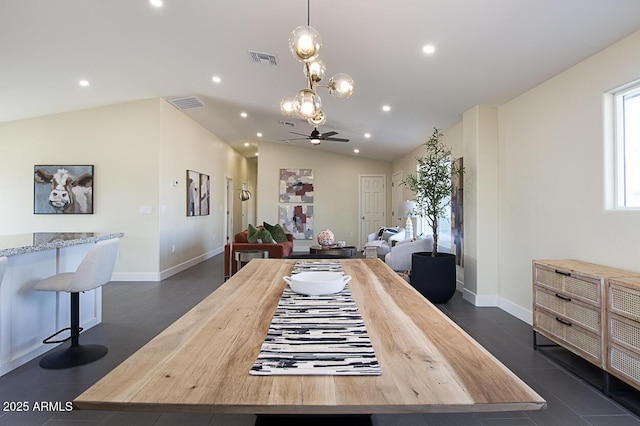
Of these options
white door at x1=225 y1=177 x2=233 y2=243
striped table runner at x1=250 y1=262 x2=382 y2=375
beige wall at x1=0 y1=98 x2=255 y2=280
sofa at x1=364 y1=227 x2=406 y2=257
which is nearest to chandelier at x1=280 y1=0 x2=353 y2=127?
striped table runner at x1=250 y1=262 x2=382 y2=375

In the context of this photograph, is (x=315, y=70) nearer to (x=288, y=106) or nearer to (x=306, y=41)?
(x=288, y=106)

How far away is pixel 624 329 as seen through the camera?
1970 millimetres

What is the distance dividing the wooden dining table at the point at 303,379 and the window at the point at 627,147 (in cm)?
233

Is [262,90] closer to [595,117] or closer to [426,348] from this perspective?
[595,117]

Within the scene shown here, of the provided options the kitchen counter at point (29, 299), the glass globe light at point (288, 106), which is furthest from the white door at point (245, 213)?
the glass globe light at point (288, 106)

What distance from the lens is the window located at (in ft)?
7.88

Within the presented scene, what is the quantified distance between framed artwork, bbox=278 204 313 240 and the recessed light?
6187 millimetres

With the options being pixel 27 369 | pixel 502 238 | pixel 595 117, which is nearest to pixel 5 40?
pixel 27 369

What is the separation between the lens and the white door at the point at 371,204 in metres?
9.10

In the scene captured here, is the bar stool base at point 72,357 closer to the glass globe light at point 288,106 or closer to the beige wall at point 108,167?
the glass globe light at point 288,106

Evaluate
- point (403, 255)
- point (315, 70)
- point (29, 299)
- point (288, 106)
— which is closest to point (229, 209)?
point (403, 255)

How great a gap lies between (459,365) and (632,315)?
187cm

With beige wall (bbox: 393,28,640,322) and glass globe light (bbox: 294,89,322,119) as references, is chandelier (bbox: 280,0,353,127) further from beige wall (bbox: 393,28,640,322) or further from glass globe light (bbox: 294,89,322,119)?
beige wall (bbox: 393,28,640,322)

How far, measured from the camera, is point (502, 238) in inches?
153
